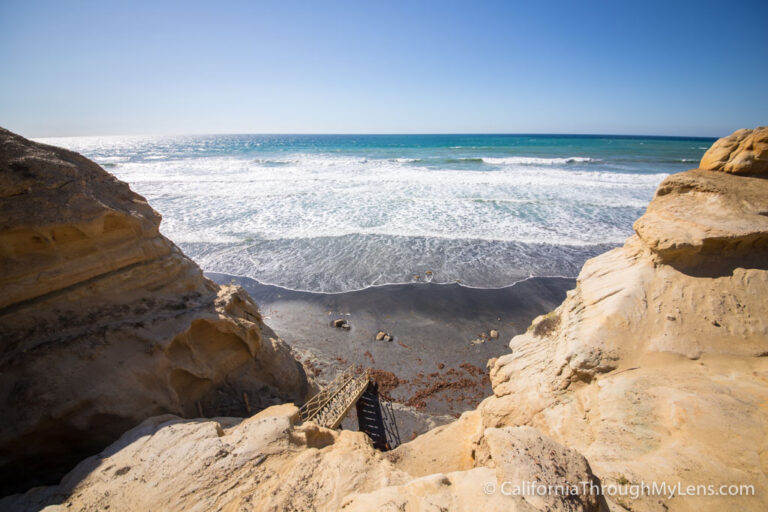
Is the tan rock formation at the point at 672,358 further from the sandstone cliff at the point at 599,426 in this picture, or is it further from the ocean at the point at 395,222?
the ocean at the point at 395,222

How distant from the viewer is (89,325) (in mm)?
4562

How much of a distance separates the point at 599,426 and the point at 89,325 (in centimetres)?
710

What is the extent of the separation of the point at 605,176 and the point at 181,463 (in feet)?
123

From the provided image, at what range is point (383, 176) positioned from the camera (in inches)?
1237

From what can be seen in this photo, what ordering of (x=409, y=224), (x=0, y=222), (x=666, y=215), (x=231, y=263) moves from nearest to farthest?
(x=0, y=222)
(x=666, y=215)
(x=231, y=263)
(x=409, y=224)

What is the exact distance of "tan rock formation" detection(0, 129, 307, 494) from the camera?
3869mm

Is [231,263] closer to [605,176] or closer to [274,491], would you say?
[274,491]

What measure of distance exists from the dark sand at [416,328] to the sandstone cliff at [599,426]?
2196mm

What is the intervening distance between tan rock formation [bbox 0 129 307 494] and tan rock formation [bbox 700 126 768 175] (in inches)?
354

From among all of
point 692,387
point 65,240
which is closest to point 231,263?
point 65,240

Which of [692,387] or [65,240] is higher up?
[65,240]

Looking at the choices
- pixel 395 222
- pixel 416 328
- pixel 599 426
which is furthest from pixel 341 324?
pixel 395 222

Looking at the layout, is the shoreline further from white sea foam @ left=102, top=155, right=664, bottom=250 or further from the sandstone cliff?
white sea foam @ left=102, top=155, right=664, bottom=250

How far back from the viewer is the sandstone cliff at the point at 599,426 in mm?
2723
